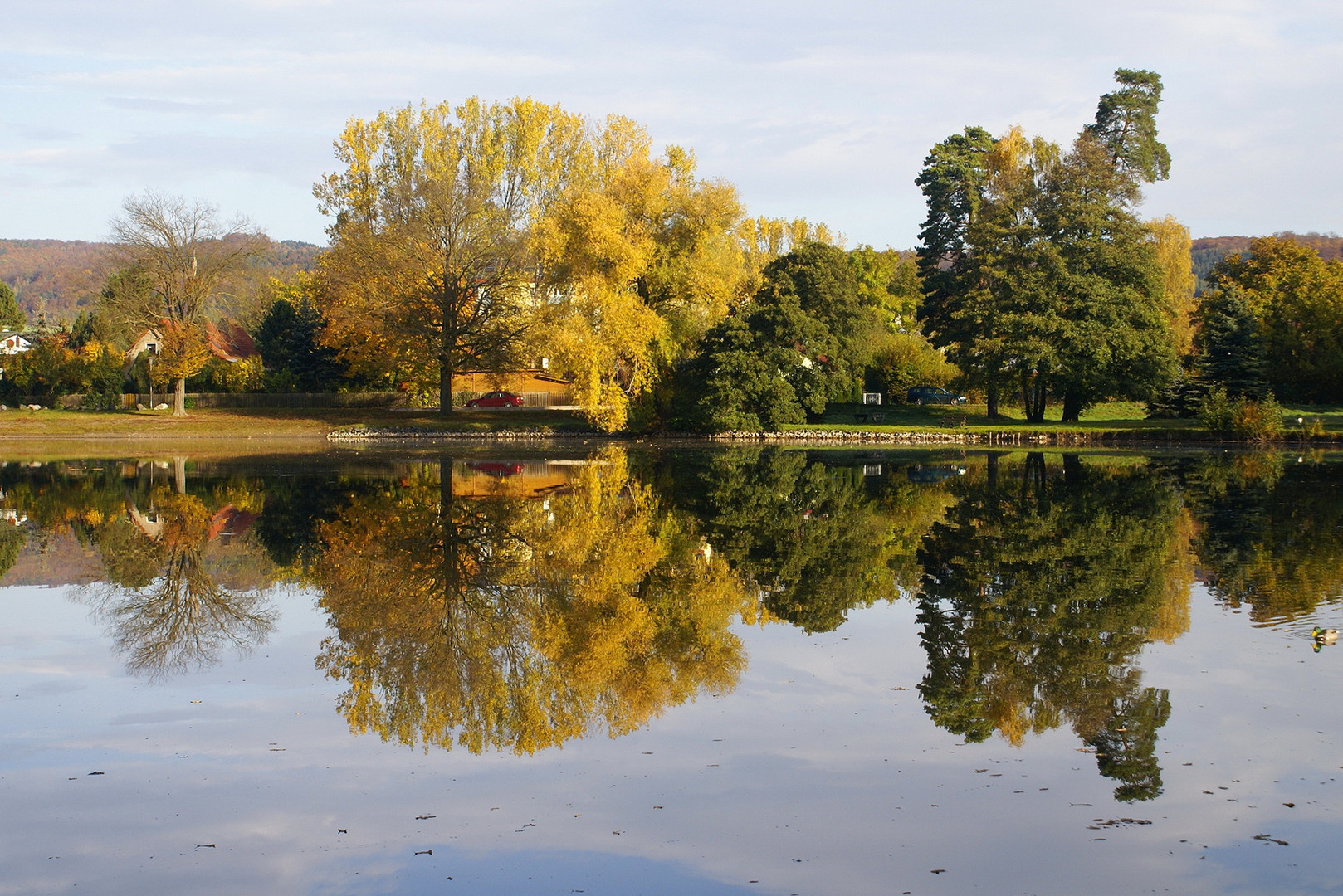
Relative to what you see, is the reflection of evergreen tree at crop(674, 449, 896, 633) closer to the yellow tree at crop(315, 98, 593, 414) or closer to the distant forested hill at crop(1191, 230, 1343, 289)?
the yellow tree at crop(315, 98, 593, 414)

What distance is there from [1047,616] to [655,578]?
4.91 m

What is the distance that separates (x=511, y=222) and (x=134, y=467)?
23.1 m

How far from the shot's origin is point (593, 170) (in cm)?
5000

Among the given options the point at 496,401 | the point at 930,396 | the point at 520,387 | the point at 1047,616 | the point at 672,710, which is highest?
the point at 520,387

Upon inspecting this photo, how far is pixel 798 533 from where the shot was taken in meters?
18.6

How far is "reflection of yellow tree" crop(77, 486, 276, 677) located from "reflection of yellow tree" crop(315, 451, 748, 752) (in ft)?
3.48

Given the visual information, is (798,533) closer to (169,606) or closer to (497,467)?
(169,606)

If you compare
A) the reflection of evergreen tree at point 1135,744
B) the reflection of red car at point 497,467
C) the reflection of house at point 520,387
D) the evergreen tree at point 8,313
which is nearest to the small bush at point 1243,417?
the reflection of red car at point 497,467

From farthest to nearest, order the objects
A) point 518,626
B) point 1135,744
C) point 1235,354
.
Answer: point 1235,354
point 518,626
point 1135,744

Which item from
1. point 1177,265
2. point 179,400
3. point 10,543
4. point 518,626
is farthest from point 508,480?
point 1177,265

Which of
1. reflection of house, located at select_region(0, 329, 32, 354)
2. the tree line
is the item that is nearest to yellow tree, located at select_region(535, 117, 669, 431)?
the tree line

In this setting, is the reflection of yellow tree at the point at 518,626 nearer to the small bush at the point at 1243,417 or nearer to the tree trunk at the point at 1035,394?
the small bush at the point at 1243,417

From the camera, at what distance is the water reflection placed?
354 inches

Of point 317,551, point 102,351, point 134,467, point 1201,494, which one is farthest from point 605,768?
point 102,351
